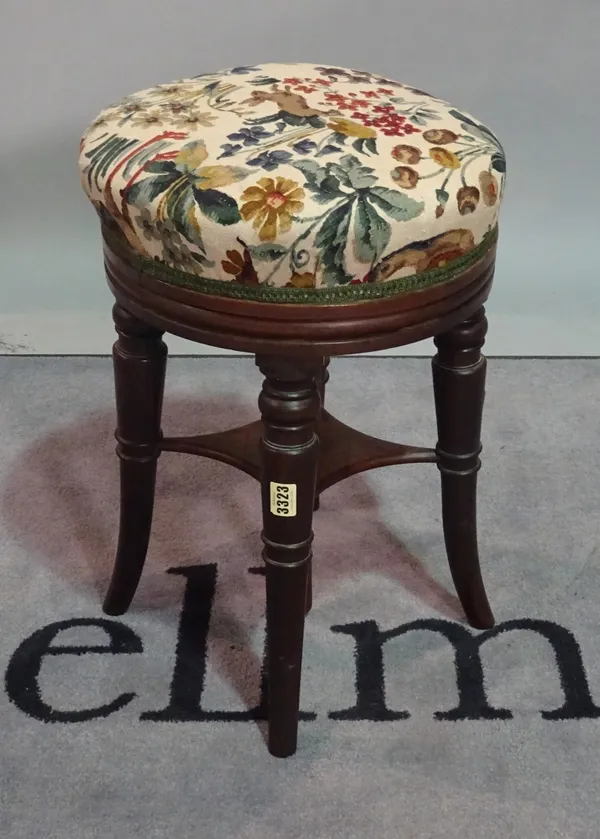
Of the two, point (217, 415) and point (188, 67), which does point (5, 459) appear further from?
point (188, 67)

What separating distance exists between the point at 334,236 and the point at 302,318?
0.06 meters

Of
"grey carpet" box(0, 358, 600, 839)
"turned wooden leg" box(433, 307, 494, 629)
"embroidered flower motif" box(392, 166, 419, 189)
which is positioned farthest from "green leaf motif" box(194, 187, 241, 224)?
"grey carpet" box(0, 358, 600, 839)

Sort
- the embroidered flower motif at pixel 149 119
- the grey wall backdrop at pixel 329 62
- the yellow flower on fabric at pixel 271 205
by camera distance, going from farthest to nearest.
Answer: the grey wall backdrop at pixel 329 62 < the embroidered flower motif at pixel 149 119 < the yellow flower on fabric at pixel 271 205

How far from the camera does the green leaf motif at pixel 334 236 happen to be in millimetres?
589

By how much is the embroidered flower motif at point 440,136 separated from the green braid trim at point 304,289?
3.0 inches

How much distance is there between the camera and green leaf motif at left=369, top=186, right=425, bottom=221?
0.60 m

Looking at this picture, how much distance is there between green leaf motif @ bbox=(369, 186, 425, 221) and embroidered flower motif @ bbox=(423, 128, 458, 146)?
0.25ft

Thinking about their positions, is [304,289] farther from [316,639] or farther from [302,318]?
[316,639]

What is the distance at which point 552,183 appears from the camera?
145 centimetres

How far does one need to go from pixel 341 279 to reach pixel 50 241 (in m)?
0.97

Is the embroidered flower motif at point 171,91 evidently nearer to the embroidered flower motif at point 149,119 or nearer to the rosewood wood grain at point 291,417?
the embroidered flower motif at point 149,119

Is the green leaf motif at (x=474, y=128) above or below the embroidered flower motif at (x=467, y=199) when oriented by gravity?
above

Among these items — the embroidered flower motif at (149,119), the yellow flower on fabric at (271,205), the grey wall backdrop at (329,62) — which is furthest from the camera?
the grey wall backdrop at (329,62)

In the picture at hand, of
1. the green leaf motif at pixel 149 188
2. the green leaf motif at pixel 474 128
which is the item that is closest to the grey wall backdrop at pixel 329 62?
the green leaf motif at pixel 474 128
